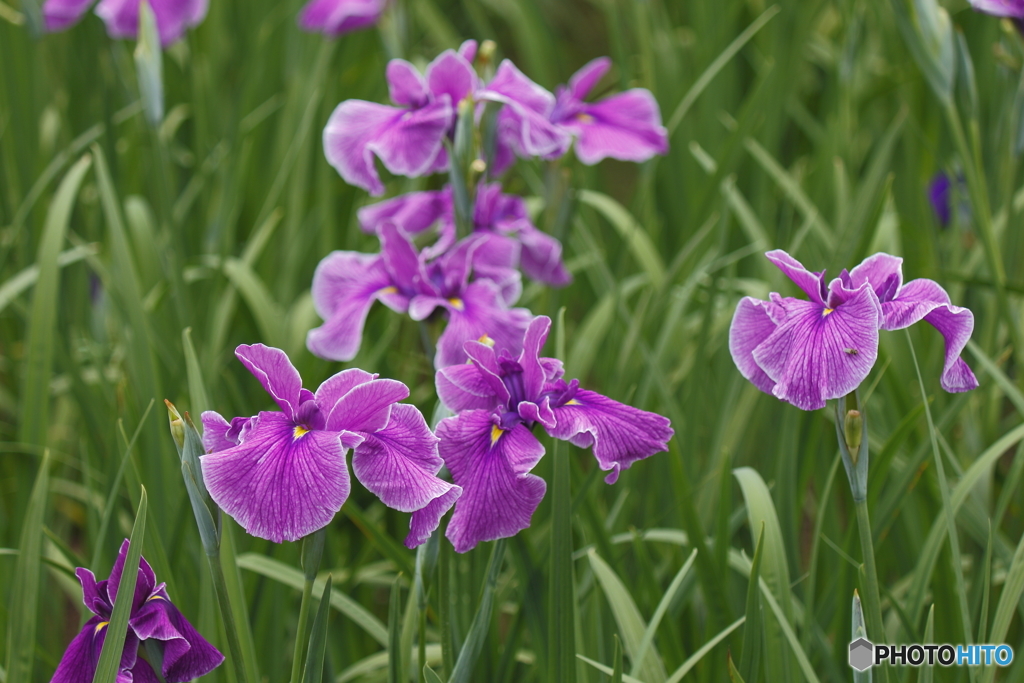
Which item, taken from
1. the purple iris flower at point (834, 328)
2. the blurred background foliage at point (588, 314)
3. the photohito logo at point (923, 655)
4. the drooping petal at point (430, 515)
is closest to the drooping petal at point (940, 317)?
the purple iris flower at point (834, 328)

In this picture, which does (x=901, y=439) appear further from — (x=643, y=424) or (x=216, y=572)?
(x=216, y=572)

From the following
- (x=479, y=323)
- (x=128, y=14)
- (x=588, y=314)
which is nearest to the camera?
(x=479, y=323)

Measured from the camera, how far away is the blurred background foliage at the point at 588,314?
1502 millimetres

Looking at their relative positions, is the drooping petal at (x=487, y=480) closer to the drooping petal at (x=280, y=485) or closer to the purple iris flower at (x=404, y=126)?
the drooping petal at (x=280, y=485)

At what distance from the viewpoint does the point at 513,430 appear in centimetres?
106

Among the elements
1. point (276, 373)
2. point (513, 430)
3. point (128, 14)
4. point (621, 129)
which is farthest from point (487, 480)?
point (128, 14)

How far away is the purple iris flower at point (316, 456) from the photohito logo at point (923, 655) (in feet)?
1.74

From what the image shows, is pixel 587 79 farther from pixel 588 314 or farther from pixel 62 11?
pixel 62 11

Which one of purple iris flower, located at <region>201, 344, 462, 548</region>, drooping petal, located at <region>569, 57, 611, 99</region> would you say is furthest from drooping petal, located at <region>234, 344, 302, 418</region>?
drooping petal, located at <region>569, 57, 611, 99</region>

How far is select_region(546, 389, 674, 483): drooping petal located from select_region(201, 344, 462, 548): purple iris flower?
0.60ft

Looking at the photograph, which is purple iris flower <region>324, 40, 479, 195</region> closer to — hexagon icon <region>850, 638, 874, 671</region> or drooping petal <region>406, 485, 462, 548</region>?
drooping petal <region>406, 485, 462, 548</region>

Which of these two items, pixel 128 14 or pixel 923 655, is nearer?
pixel 923 655

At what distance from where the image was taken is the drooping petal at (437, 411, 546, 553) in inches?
39.4

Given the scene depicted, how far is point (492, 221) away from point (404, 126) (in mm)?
268
